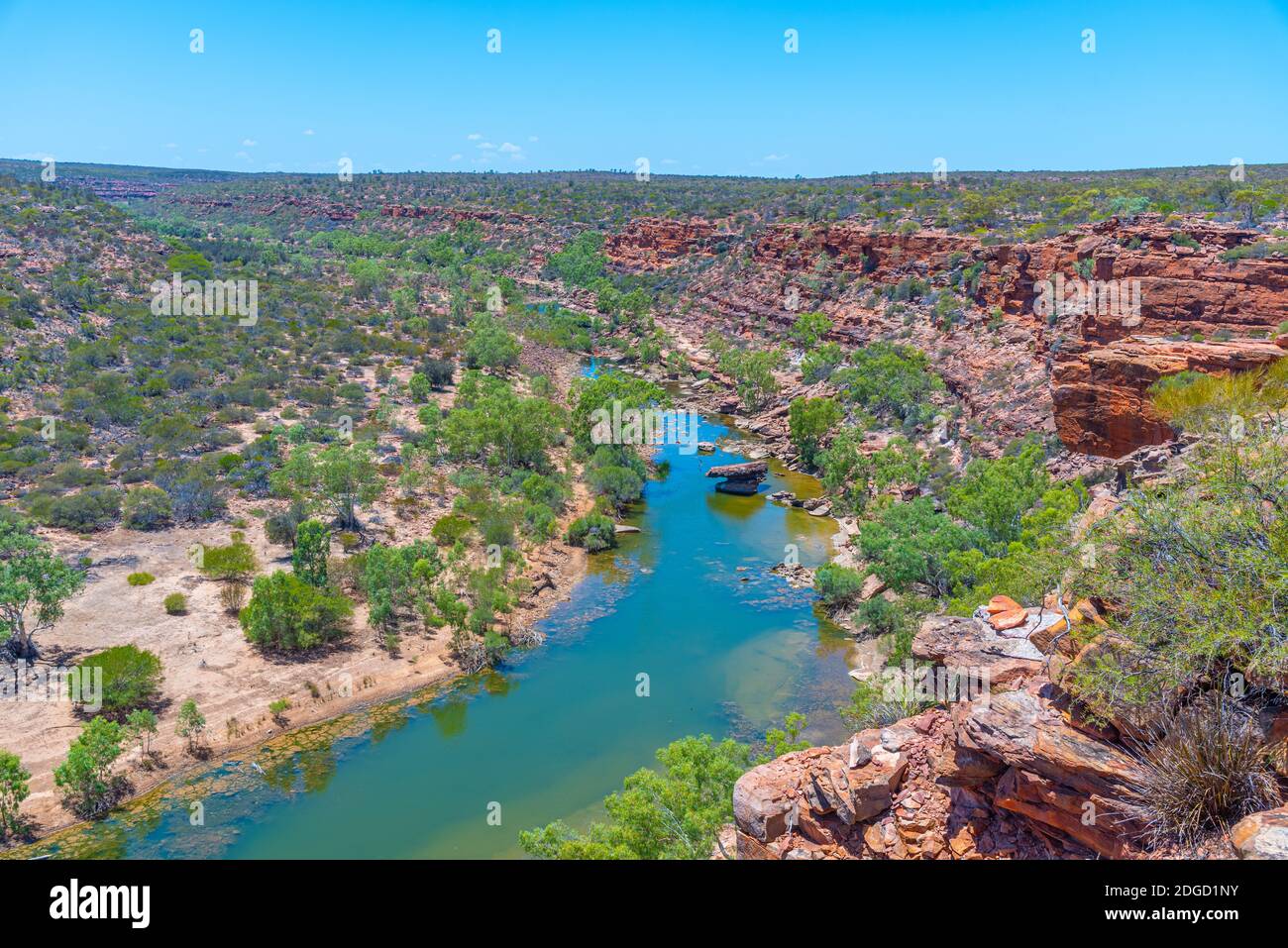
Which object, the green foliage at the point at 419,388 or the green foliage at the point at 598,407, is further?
the green foliage at the point at 419,388

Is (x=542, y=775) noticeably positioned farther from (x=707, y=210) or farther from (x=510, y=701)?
(x=707, y=210)

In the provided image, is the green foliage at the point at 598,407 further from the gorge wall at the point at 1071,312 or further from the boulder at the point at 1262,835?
the boulder at the point at 1262,835

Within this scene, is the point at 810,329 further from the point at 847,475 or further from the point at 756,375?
the point at 847,475

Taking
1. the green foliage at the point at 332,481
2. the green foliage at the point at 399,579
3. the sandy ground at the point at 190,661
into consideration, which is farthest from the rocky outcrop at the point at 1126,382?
the green foliage at the point at 332,481

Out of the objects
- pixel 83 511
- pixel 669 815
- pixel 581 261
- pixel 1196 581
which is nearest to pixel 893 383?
pixel 669 815

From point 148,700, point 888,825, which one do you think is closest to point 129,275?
point 148,700
